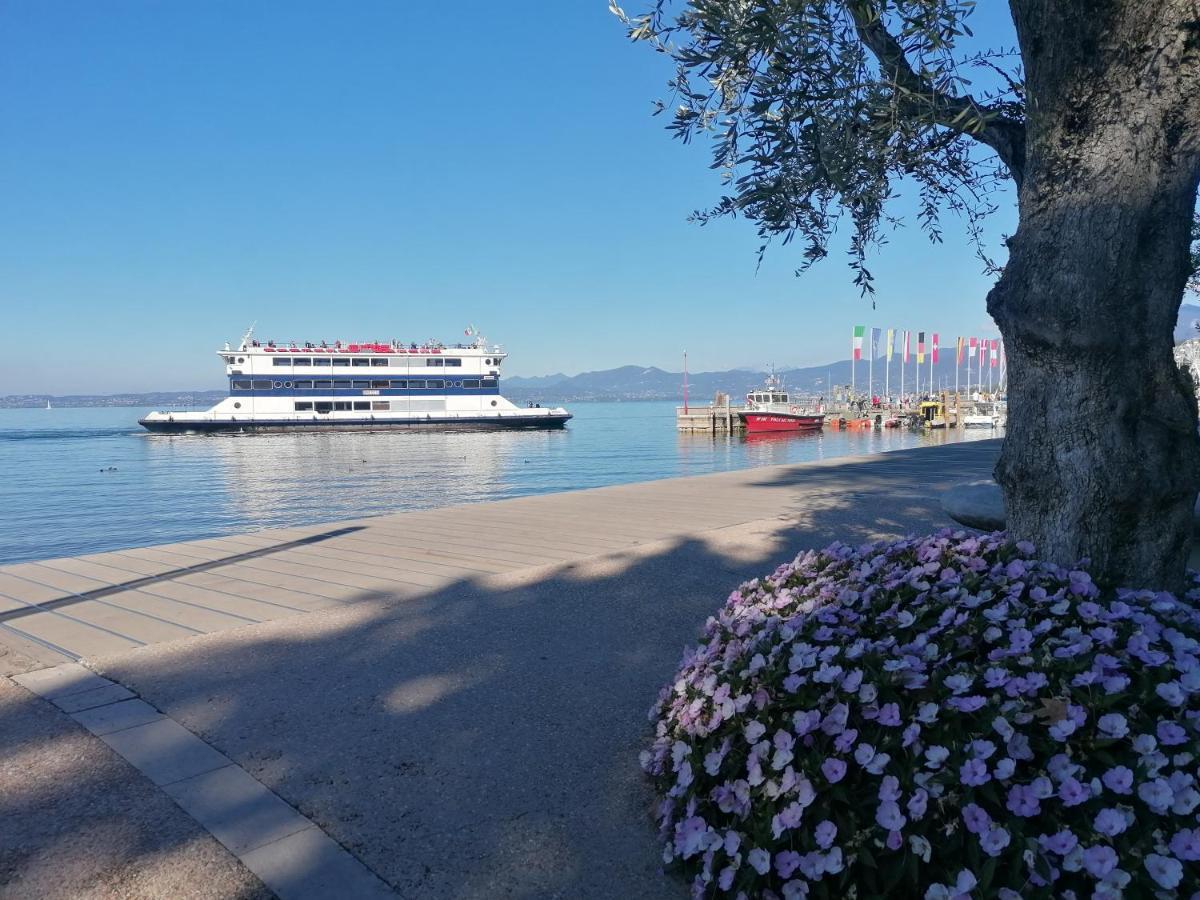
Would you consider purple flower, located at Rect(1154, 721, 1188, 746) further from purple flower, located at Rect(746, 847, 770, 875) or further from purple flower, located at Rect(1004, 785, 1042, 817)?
purple flower, located at Rect(746, 847, 770, 875)

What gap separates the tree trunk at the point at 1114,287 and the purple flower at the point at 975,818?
51.9 inches

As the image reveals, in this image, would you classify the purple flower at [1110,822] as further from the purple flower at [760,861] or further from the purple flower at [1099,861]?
the purple flower at [760,861]

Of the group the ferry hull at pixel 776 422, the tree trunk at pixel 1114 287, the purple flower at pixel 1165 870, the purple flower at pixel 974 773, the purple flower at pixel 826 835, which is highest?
the tree trunk at pixel 1114 287

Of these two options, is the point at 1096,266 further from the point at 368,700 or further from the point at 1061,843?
the point at 368,700

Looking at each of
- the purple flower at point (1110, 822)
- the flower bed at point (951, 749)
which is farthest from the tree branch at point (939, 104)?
the purple flower at point (1110, 822)

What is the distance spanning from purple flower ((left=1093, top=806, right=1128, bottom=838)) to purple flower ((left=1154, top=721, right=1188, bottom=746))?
0.28 m

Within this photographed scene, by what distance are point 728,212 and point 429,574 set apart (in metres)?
3.73

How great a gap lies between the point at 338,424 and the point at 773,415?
108 feet

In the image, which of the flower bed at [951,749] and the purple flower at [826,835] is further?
the purple flower at [826,835]

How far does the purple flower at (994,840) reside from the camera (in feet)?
6.21

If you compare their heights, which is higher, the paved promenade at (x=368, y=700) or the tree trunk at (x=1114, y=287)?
the tree trunk at (x=1114, y=287)

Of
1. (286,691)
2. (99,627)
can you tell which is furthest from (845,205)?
(99,627)

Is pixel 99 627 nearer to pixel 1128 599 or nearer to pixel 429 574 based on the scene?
pixel 429 574

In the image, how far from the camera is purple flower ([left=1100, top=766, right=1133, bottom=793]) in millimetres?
1926
